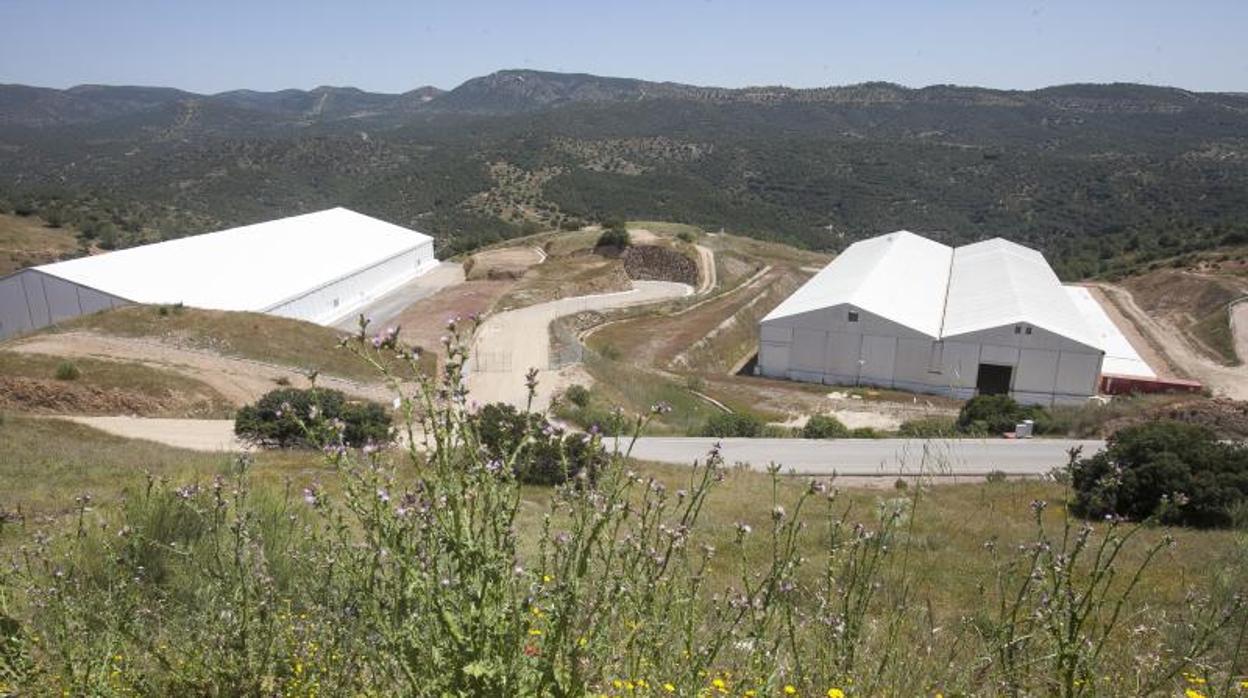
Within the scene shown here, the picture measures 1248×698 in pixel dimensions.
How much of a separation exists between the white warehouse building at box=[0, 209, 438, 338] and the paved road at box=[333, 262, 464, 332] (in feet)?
2.77

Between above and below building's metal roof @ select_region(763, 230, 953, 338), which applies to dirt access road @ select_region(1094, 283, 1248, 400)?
below

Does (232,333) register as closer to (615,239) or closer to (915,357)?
(915,357)

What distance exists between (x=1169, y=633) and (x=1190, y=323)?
59140 mm

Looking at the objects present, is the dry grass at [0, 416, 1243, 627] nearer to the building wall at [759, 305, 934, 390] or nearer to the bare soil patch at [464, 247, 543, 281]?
the building wall at [759, 305, 934, 390]

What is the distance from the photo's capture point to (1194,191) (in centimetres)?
12056

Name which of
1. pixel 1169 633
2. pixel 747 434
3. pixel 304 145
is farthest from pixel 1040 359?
pixel 304 145

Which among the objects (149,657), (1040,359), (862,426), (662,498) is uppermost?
(662,498)

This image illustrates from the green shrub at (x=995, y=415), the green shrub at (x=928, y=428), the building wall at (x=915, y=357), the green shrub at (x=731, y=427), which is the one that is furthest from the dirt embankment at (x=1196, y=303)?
the green shrub at (x=731, y=427)

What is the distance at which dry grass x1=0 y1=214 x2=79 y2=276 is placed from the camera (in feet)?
200

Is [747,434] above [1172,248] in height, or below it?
below

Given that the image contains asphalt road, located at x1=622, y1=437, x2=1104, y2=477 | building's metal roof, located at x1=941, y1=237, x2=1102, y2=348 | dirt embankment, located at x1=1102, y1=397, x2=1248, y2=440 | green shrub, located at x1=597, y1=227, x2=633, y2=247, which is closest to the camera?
asphalt road, located at x1=622, y1=437, x2=1104, y2=477

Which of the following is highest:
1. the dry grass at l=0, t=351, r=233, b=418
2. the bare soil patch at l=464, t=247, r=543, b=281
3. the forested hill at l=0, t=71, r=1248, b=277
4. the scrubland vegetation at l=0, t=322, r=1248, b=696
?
the forested hill at l=0, t=71, r=1248, b=277

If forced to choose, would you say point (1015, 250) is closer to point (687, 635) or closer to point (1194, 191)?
point (687, 635)

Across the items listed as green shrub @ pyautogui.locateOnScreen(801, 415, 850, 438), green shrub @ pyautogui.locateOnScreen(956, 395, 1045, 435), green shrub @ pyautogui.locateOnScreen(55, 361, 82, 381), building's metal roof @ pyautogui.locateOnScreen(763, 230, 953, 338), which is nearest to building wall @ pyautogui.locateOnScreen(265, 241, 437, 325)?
green shrub @ pyautogui.locateOnScreen(55, 361, 82, 381)
